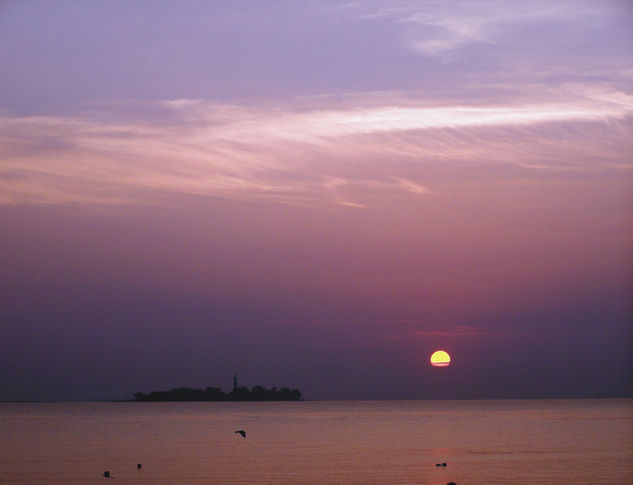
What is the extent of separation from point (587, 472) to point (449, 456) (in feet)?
40.5

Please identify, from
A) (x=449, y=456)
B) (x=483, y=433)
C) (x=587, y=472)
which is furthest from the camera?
(x=483, y=433)

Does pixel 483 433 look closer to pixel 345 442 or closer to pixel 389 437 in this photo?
pixel 389 437

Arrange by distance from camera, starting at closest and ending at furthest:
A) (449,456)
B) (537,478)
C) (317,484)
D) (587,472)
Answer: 1. (317,484)
2. (537,478)
3. (587,472)
4. (449,456)

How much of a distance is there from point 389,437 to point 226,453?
2332 centimetres

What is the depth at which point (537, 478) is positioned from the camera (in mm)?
45031

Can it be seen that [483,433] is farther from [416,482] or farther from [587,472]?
[416,482]

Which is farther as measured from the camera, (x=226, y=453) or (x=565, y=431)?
(x=565, y=431)

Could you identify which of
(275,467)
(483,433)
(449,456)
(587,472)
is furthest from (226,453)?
(483,433)

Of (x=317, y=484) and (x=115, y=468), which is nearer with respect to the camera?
(x=317, y=484)

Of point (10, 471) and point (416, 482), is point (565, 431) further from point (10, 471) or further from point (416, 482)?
point (10, 471)

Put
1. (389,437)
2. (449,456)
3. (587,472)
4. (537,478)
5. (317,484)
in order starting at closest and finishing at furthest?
1. (317,484)
2. (537,478)
3. (587,472)
4. (449,456)
5. (389,437)

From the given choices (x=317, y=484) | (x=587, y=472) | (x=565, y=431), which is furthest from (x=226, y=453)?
(x=565, y=431)

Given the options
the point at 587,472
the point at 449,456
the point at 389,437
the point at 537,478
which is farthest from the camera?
the point at 389,437

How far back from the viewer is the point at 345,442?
72.3 m
